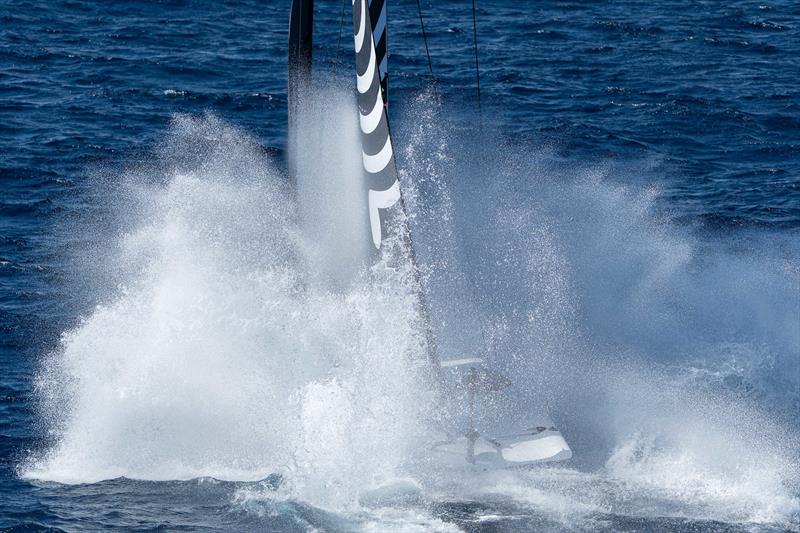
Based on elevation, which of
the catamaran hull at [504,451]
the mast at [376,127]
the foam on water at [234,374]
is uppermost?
the mast at [376,127]

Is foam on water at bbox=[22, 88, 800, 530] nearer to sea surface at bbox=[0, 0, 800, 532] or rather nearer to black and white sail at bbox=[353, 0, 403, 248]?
sea surface at bbox=[0, 0, 800, 532]

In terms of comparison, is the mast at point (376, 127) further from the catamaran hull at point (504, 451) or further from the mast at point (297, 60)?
the catamaran hull at point (504, 451)

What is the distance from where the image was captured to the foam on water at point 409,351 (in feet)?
84.9

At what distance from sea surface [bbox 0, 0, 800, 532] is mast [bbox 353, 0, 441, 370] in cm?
121

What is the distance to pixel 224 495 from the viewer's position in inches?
1013

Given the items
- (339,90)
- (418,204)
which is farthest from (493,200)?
(339,90)

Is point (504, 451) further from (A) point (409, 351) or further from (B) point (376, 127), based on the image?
(B) point (376, 127)

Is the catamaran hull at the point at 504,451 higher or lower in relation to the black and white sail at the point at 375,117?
lower

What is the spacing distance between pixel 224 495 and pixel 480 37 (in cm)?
3065

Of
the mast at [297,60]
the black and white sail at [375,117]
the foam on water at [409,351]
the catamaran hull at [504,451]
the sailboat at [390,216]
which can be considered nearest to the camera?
the black and white sail at [375,117]

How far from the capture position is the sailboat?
24453 mm

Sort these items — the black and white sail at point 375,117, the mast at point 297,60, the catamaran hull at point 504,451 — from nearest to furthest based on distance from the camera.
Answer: the black and white sail at point 375,117
the mast at point 297,60
the catamaran hull at point 504,451

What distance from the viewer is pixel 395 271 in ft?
85.1

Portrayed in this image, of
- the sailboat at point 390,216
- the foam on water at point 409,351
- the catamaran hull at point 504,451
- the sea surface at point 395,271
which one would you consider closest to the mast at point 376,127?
the sailboat at point 390,216
